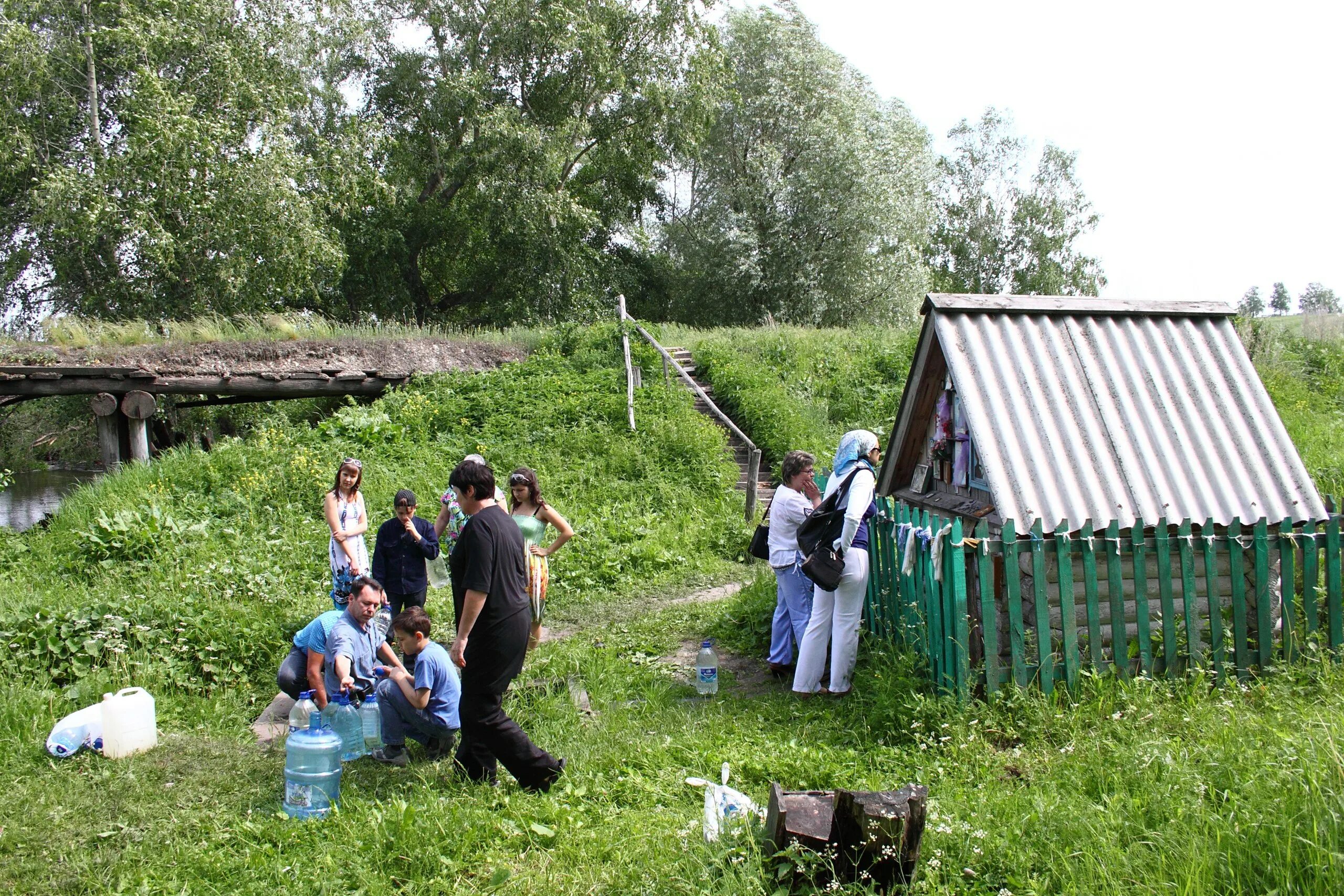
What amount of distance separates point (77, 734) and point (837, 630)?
4.64 meters

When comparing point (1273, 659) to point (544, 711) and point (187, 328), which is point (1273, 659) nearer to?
point (544, 711)

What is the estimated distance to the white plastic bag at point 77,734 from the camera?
5.25 meters

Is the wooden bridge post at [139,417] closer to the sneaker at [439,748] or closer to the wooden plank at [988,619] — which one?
the sneaker at [439,748]

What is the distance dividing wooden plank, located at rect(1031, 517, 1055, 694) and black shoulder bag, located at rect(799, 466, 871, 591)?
1.10 m

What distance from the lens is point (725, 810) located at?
3787 mm

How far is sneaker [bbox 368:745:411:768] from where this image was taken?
5.03m

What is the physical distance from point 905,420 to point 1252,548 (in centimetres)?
251

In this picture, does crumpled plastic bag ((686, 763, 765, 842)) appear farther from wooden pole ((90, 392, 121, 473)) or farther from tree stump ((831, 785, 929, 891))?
wooden pole ((90, 392, 121, 473))

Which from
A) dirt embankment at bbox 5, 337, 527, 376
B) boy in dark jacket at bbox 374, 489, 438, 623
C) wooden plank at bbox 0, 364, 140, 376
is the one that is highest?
dirt embankment at bbox 5, 337, 527, 376

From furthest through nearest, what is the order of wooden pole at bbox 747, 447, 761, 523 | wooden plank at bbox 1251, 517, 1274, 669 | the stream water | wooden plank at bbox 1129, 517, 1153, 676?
the stream water
wooden pole at bbox 747, 447, 761, 523
wooden plank at bbox 1251, 517, 1274, 669
wooden plank at bbox 1129, 517, 1153, 676

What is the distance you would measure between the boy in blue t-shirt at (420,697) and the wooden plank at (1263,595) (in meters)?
4.66

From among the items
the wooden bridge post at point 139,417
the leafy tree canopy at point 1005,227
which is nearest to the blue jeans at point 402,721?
the wooden bridge post at point 139,417

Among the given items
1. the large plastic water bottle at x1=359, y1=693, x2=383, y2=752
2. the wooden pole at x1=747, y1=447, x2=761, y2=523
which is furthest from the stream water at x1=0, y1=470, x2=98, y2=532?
the large plastic water bottle at x1=359, y1=693, x2=383, y2=752

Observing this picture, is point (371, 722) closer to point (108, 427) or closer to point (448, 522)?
point (448, 522)
